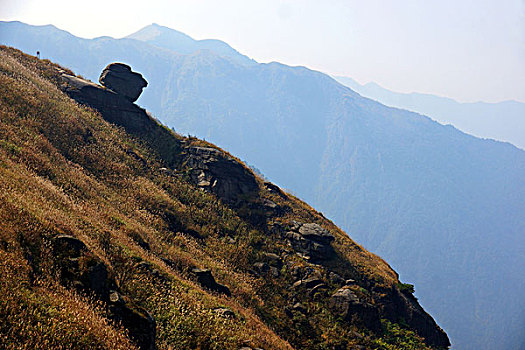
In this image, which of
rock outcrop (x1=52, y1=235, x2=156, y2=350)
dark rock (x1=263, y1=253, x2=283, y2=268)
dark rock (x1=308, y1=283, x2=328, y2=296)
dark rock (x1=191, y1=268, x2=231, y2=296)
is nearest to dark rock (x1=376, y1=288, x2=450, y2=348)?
dark rock (x1=308, y1=283, x2=328, y2=296)

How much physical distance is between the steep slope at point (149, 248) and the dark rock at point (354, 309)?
0.28 feet

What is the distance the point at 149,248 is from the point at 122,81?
90.6 ft

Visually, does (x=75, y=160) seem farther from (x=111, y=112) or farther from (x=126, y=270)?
(x=126, y=270)

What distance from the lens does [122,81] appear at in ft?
117

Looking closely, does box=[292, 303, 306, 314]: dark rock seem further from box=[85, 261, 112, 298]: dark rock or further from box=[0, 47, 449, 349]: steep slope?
box=[85, 261, 112, 298]: dark rock

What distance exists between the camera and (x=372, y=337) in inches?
745

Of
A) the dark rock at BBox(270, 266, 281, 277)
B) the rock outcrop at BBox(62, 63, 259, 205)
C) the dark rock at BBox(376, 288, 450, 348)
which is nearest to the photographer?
the dark rock at BBox(270, 266, 281, 277)

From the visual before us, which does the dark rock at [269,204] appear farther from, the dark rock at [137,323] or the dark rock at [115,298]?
the dark rock at [137,323]

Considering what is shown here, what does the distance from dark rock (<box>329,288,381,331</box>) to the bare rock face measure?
30.3m

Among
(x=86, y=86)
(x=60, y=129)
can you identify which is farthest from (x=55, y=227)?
(x=86, y=86)

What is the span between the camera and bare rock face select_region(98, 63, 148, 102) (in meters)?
35.2

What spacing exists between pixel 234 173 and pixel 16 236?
75.8 feet

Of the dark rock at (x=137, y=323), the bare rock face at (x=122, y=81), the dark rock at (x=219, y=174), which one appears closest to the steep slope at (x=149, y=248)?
the dark rock at (x=137, y=323)

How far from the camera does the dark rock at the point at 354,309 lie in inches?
770
